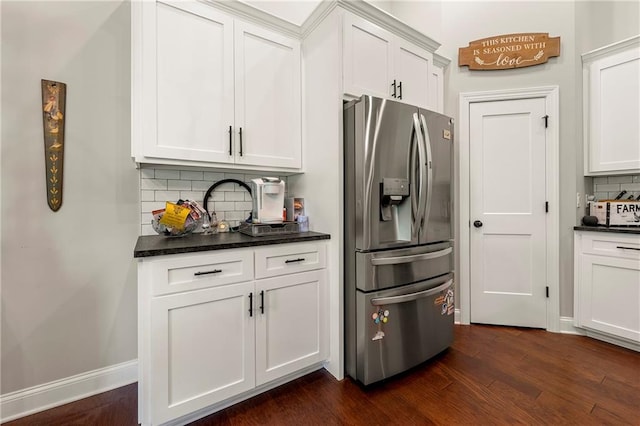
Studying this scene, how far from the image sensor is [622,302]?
2.22 meters

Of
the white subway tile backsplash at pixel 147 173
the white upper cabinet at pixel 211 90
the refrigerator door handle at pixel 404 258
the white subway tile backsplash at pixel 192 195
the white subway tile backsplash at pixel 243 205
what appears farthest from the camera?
the white subway tile backsplash at pixel 243 205

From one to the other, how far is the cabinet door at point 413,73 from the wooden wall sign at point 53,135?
2.16m

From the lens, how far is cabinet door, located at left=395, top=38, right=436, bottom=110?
2.10m

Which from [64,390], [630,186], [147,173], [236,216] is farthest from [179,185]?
[630,186]

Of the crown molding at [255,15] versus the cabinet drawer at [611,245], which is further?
the cabinet drawer at [611,245]

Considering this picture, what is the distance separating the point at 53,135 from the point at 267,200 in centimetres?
126

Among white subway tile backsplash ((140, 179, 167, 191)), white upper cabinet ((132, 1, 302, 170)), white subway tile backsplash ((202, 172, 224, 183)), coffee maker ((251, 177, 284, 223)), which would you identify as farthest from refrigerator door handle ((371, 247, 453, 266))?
white subway tile backsplash ((140, 179, 167, 191))

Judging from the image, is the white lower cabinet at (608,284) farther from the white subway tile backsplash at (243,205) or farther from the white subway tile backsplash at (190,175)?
the white subway tile backsplash at (190,175)

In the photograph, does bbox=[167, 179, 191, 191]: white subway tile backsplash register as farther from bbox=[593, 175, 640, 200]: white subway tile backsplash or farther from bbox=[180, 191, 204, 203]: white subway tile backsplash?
bbox=[593, 175, 640, 200]: white subway tile backsplash

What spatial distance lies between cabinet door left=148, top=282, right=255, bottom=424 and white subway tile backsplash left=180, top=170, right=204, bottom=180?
939mm

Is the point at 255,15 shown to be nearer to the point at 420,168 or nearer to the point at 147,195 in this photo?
the point at 147,195

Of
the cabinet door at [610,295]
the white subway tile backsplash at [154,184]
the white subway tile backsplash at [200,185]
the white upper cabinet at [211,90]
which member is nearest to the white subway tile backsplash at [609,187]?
the cabinet door at [610,295]

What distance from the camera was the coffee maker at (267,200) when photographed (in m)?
1.88

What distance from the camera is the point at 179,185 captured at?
2.00 meters
